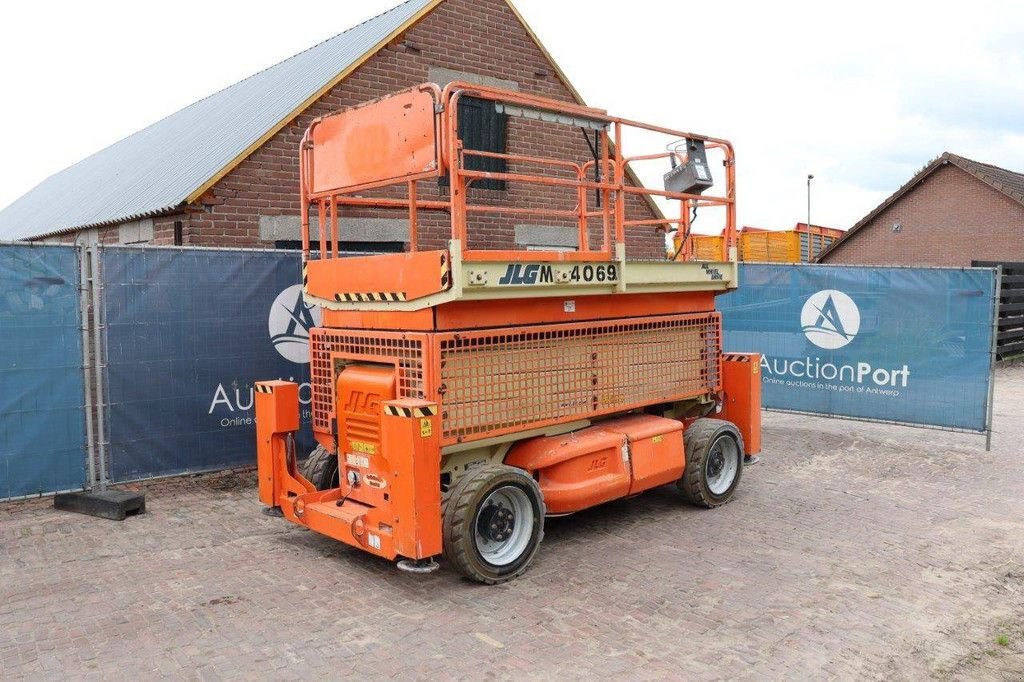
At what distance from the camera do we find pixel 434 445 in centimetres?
561

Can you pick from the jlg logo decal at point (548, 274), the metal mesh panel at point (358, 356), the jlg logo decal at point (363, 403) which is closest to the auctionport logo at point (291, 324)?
the metal mesh panel at point (358, 356)

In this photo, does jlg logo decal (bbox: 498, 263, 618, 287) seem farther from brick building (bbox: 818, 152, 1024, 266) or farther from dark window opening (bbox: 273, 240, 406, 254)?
brick building (bbox: 818, 152, 1024, 266)

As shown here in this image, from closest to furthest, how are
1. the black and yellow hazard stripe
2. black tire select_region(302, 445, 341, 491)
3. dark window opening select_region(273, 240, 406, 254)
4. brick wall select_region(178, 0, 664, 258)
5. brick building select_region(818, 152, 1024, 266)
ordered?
the black and yellow hazard stripe
black tire select_region(302, 445, 341, 491)
brick wall select_region(178, 0, 664, 258)
dark window opening select_region(273, 240, 406, 254)
brick building select_region(818, 152, 1024, 266)

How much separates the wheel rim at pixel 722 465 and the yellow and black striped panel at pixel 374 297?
11.8ft

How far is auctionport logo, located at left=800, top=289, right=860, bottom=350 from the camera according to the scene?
11.1 m

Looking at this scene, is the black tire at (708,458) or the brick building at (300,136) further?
the brick building at (300,136)

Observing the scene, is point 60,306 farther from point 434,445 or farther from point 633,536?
point 633,536

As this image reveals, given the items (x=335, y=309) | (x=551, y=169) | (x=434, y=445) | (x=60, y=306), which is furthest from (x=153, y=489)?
(x=551, y=169)

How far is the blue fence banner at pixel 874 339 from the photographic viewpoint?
10.2 meters

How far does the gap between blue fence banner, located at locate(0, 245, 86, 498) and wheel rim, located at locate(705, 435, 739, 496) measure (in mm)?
6136

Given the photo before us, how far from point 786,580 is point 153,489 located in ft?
20.6

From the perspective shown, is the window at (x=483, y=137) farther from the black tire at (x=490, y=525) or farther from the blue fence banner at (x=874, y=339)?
the black tire at (x=490, y=525)

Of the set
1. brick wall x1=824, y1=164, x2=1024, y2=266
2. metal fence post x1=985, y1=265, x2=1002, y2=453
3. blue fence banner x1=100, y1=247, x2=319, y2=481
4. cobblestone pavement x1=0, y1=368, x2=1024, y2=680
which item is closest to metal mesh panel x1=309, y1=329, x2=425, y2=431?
cobblestone pavement x1=0, y1=368, x2=1024, y2=680

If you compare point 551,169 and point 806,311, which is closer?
point 806,311
